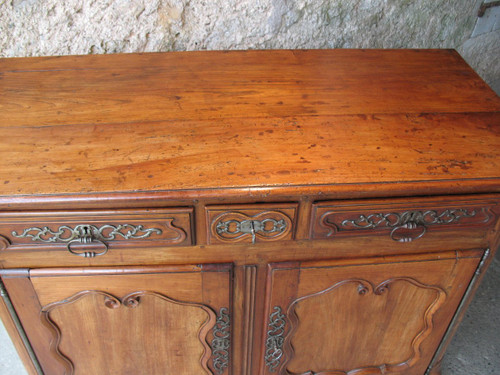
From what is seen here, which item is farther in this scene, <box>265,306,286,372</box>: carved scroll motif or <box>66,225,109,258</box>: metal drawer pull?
<box>265,306,286,372</box>: carved scroll motif

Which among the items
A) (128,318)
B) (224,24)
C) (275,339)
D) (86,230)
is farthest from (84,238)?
(224,24)

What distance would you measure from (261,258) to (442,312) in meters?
0.55

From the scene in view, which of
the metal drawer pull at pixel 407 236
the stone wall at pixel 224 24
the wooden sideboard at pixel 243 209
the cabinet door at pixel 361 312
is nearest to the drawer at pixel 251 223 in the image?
the wooden sideboard at pixel 243 209

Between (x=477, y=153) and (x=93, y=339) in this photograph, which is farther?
(x=93, y=339)

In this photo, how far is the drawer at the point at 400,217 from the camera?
938mm

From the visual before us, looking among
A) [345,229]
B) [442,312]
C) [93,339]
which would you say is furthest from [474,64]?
[93,339]

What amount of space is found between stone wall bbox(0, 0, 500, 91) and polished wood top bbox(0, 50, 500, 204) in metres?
0.13

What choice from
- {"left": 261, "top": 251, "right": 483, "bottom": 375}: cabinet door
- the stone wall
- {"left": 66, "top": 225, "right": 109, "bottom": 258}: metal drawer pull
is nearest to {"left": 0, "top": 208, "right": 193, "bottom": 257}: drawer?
{"left": 66, "top": 225, "right": 109, "bottom": 258}: metal drawer pull

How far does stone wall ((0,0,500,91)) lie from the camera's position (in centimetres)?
133

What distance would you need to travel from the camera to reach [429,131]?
104 cm

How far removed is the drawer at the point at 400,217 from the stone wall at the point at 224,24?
741 mm

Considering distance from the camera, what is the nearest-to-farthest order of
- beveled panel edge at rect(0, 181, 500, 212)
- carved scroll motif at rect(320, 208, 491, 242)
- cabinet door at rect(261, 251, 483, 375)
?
beveled panel edge at rect(0, 181, 500, 212), carved scroll motif at rect(320, 208, 491, 242), cabinet door at rect(261, 251, 483, 375)

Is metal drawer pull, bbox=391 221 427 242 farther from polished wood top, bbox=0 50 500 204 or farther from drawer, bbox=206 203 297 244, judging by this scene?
drawer, bbox=206 203 297 244

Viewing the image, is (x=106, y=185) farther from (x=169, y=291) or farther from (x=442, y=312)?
(x=442, y=312)
